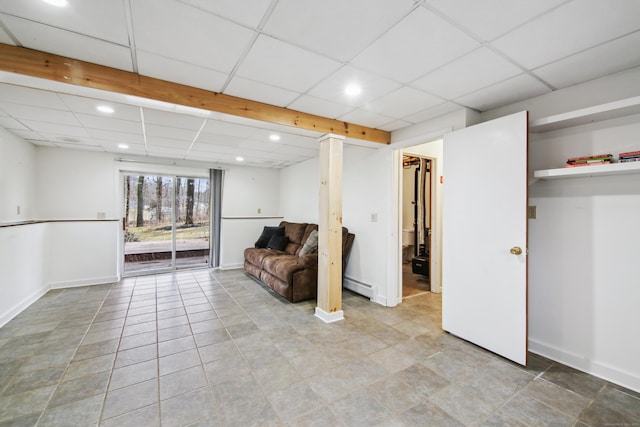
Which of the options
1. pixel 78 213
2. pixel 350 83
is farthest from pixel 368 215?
pixel 78 213

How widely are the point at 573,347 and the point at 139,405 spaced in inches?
132

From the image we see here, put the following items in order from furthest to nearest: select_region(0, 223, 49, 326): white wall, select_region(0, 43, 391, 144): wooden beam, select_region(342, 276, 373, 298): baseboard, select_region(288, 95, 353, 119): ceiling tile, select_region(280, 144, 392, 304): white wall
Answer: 1. select_region(342, 276, 373, 298): baseboard
2. select_region(280, 144, 392, 304): white wall
3. select_region(0, 223, 49, 326): white wall
4. select_region(288, 95, 353, 119): ceiling tile
5. select_region(0, 43, 391, 144): wooden beam

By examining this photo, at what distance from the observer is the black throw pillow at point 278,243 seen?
525 cm

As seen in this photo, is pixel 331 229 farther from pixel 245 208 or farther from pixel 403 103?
pixel 245 208

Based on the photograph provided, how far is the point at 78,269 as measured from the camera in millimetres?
4469

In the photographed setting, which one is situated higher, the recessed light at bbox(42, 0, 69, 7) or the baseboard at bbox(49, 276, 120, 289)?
the recessed light at bbox(42, 0, 69, 7)

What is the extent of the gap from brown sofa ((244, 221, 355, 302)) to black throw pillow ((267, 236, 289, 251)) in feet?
0.35

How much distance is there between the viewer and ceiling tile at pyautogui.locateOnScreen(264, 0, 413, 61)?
4.56 ft

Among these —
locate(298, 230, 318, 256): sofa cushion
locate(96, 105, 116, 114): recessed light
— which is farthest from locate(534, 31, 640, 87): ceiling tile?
locate(96, 105, 116, 114): recessed light

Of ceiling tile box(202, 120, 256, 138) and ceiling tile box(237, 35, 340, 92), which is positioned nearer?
ceiling tile box(237, 35, 340, 92)

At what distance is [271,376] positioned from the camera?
2.07m

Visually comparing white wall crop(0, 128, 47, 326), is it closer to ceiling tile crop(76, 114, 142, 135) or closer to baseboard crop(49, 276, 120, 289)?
baseboard crop(49, 276, 120, 289)

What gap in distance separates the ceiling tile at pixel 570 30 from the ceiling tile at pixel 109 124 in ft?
12.3

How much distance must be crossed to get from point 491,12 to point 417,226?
4934 millimetres
